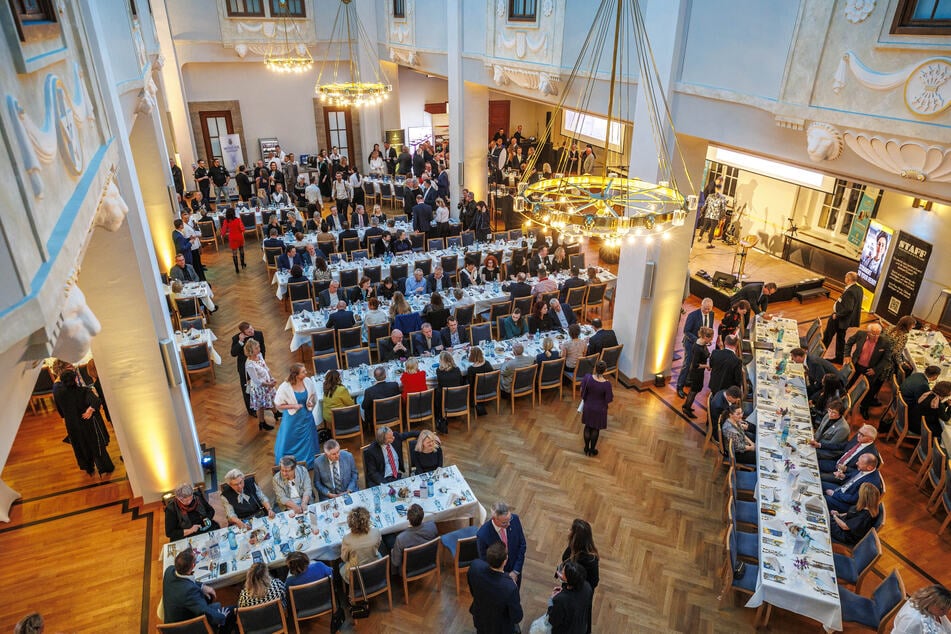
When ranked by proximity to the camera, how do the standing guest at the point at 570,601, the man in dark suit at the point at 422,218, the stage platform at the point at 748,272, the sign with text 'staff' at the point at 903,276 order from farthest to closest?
the man in dark suit at the point at 422,218, the stage platform at the point at 748,272, the sign with text 'staff' at the point at 903,276, the standing guest at the point at 570,601

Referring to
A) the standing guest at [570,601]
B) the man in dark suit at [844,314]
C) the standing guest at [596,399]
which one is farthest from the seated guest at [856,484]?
the man in dark suit at [844,314]

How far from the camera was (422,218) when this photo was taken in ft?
45.9

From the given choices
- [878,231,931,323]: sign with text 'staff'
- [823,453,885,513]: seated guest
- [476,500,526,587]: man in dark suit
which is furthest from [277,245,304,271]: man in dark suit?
[878,231,931,323]: sign with text 'staff'

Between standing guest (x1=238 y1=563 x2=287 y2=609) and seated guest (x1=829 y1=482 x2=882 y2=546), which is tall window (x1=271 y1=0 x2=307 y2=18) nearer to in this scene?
standing guest (x1=238 y1=563 x2=287 y2=609)

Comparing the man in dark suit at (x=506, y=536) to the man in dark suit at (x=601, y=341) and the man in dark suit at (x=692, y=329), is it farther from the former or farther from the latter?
the man in dark suit at (x=692, y=329)

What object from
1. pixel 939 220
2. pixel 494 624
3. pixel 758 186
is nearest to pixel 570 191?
pixel 494 624

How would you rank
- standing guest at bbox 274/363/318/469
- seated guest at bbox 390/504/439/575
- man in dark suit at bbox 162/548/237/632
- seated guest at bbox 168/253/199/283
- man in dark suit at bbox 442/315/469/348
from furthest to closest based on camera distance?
seated guest at bbox 168/253/199/283, man in dark suit at bbox 442/315/469/348, standing guest at bbox 274/363/318/469, seated guest at bbox 390/504/439/575, man in dark suit at bbox 162/548/237/632

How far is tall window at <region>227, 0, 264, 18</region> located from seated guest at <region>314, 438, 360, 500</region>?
54.2 ft

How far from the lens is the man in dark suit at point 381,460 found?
22.0 ft

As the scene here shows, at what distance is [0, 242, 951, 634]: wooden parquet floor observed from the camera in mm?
5977

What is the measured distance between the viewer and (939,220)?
1159cm

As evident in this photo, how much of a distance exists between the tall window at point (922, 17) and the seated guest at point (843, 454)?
12.5 feet

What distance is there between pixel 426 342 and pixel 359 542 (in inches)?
163

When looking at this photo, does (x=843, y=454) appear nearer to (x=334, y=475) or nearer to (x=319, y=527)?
(x=334, y=475)
